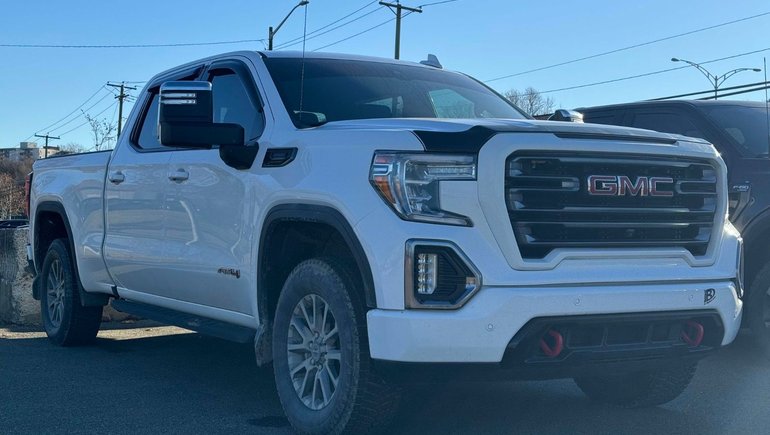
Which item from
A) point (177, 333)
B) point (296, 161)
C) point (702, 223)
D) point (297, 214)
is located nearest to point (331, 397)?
point (297, 214)

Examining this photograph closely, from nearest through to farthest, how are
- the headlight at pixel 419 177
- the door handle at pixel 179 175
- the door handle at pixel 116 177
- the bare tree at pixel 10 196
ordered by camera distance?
the headlight at pixel 419 177, the door handle at pixel 179 175, the door handle at pixel 116 177, the bare tree at pixel 10 196

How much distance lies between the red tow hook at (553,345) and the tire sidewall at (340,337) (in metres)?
0.79

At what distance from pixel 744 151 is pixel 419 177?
4.10 m

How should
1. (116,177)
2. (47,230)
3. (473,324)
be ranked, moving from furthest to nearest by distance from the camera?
(47,230) → (116,177) → (473,324)

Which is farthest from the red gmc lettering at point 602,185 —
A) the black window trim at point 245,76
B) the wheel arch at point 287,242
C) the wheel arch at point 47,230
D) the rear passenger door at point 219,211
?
the wheel arch at point 47,230

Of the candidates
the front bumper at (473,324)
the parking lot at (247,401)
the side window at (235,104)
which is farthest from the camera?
the side window at (235,104)

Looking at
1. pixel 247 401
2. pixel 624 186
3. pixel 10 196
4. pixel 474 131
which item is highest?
pixel 474 131

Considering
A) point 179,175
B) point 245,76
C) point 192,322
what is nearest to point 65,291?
point 192,322

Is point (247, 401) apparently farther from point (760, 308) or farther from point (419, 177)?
point (760, 308)

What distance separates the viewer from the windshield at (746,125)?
7293 mm

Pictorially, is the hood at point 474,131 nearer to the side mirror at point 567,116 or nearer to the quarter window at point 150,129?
the side mirror at point 567,116

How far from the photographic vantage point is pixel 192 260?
18.6ft

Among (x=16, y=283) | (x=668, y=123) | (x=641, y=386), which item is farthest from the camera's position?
(x=16, y=283)

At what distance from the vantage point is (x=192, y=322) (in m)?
5.80
